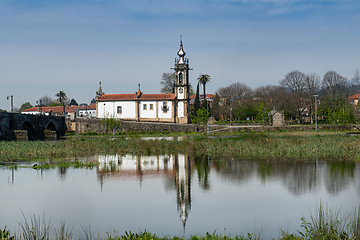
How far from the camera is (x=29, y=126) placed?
52.8m

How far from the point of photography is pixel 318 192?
13500mm

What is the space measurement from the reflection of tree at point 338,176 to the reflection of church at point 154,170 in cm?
541

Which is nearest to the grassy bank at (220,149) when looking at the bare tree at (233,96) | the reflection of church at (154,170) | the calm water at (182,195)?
the reflection of church at (154,170)

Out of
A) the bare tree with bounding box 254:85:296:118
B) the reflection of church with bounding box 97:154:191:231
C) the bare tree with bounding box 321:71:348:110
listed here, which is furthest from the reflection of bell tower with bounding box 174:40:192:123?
the reflection of church with bounding box 97:154:191:231

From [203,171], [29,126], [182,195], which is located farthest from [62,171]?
[29,126]

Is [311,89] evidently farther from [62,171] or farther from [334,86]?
[62,171]

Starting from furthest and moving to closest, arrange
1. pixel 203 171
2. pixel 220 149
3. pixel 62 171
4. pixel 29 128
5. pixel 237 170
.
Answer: pixel 29 128, pixel 220 149, pixel 62 171, pixel 203 171, pixel 237 170

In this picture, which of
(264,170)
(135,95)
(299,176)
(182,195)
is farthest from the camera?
(135,95)

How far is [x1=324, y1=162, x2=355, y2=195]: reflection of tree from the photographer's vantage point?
555 inches

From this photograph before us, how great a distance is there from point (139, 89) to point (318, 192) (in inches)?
2666

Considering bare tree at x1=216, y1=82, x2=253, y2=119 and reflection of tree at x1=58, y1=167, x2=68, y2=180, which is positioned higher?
bare tree at x1=216, y1=82, x2=253, y2=119

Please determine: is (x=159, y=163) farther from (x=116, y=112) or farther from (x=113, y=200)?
(x=116, y=112)

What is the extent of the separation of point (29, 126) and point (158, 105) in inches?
1116

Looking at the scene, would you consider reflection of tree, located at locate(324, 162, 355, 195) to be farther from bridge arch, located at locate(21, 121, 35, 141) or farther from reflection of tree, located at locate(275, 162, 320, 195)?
bridge arch, located at locate(21, 121, 35, 141)
